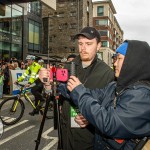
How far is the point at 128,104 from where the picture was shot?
1851mm

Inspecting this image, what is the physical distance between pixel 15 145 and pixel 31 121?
92.5 inches

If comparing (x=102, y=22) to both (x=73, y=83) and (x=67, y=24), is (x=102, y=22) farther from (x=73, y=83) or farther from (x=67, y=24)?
(x=73, y=83)

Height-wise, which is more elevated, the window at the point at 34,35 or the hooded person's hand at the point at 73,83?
the window at the point at 34,35

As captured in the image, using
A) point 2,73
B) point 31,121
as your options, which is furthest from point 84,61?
point 2,73

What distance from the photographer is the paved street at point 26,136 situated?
5.58 metres

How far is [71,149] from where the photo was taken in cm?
277

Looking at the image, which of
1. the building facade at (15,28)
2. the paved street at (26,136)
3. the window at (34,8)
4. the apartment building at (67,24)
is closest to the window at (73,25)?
the apartment building at (67,24)

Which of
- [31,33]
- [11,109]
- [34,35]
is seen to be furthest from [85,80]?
[34,35]

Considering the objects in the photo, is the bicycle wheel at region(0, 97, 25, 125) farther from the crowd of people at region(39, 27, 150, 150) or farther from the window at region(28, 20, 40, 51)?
the window at region(28, 20, 40, 51)

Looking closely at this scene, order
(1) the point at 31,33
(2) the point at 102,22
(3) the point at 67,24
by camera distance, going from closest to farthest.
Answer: (1) the point at 31,33, (3) the point at 67,24, (2) the point at 102,22

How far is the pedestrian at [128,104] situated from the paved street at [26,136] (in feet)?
12.3

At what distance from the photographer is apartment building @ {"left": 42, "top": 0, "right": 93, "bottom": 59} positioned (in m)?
49.6

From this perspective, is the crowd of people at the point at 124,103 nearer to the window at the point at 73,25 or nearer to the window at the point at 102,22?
the window at the point at 73,25

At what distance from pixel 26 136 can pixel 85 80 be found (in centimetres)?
402
